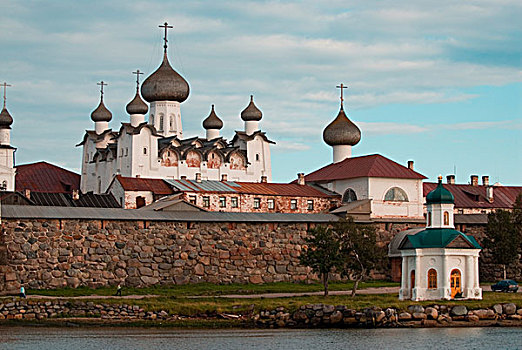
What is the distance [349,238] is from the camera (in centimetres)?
3070

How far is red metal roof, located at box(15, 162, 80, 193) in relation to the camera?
5403 cm

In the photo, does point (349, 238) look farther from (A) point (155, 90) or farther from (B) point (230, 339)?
(A) point (155, 90)

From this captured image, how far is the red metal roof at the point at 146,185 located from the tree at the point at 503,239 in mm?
14218

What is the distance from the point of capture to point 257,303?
2673 centimetres

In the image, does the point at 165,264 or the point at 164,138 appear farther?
the point at 164,138

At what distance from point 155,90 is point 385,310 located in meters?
29.7

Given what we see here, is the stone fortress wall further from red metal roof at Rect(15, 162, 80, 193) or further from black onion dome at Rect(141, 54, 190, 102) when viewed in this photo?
red metal roof at Rect(15, 162, 80, 193)

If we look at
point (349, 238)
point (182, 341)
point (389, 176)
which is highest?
point (389, 176)

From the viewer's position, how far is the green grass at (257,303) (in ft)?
85.9

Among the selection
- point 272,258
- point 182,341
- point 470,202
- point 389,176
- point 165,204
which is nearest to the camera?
point 182,341

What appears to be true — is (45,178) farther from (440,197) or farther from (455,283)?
(455,283)

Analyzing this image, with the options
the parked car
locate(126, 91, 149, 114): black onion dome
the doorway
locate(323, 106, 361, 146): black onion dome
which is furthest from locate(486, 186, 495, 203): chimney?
the doorway

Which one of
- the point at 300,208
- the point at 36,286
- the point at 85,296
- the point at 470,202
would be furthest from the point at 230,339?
the point at 470,202

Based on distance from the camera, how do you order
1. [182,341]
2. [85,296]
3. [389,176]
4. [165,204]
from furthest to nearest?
[389,176] → [165,204] → [85,296] → [182,341]
